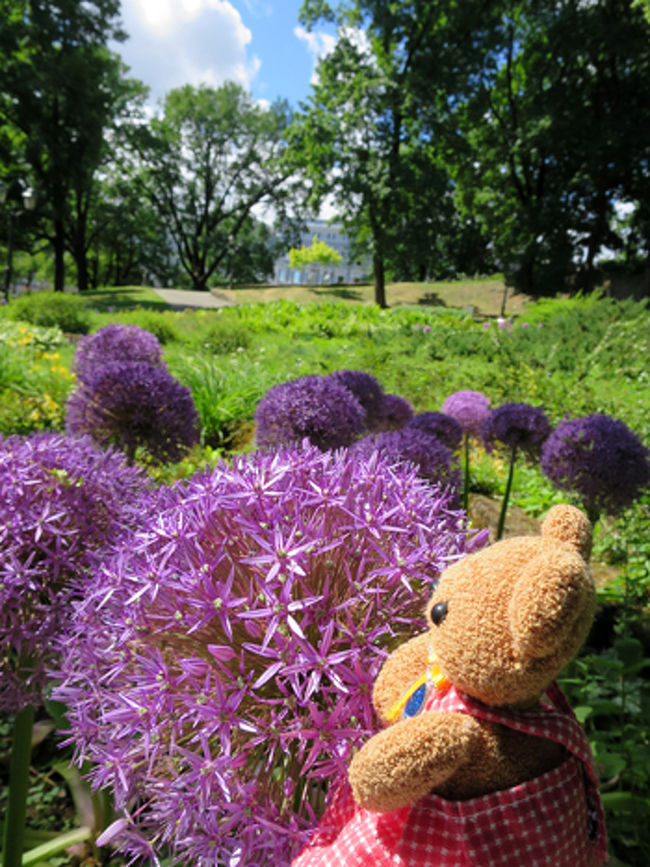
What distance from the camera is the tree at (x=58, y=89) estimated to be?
26.2 m

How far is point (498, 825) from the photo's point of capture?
688 mm

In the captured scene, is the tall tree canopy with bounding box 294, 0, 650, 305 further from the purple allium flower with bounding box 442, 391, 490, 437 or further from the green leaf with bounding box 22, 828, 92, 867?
the green leaf with bounding box 22, 828, 92, 867

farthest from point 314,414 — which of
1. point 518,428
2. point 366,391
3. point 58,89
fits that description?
point 58,89

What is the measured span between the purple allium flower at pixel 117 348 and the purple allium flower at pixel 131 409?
697 mm

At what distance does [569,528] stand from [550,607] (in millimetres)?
193

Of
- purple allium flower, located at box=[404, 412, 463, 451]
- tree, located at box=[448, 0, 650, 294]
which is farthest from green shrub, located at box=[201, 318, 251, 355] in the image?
tree, located at box=[448, 0, 650, 294]

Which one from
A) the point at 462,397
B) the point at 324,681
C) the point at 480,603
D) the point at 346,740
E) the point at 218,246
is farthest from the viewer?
the point at 218,246

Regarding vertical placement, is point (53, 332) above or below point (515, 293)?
below

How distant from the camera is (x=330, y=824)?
0.85 m

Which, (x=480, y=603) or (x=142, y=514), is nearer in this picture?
(x=480, y=603)

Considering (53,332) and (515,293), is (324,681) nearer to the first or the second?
(53,332)

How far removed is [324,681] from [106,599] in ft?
1.36

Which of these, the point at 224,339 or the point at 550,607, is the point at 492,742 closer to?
the point at 550,607

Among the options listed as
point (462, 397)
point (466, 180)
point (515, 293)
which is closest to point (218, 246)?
point (466, 180)
